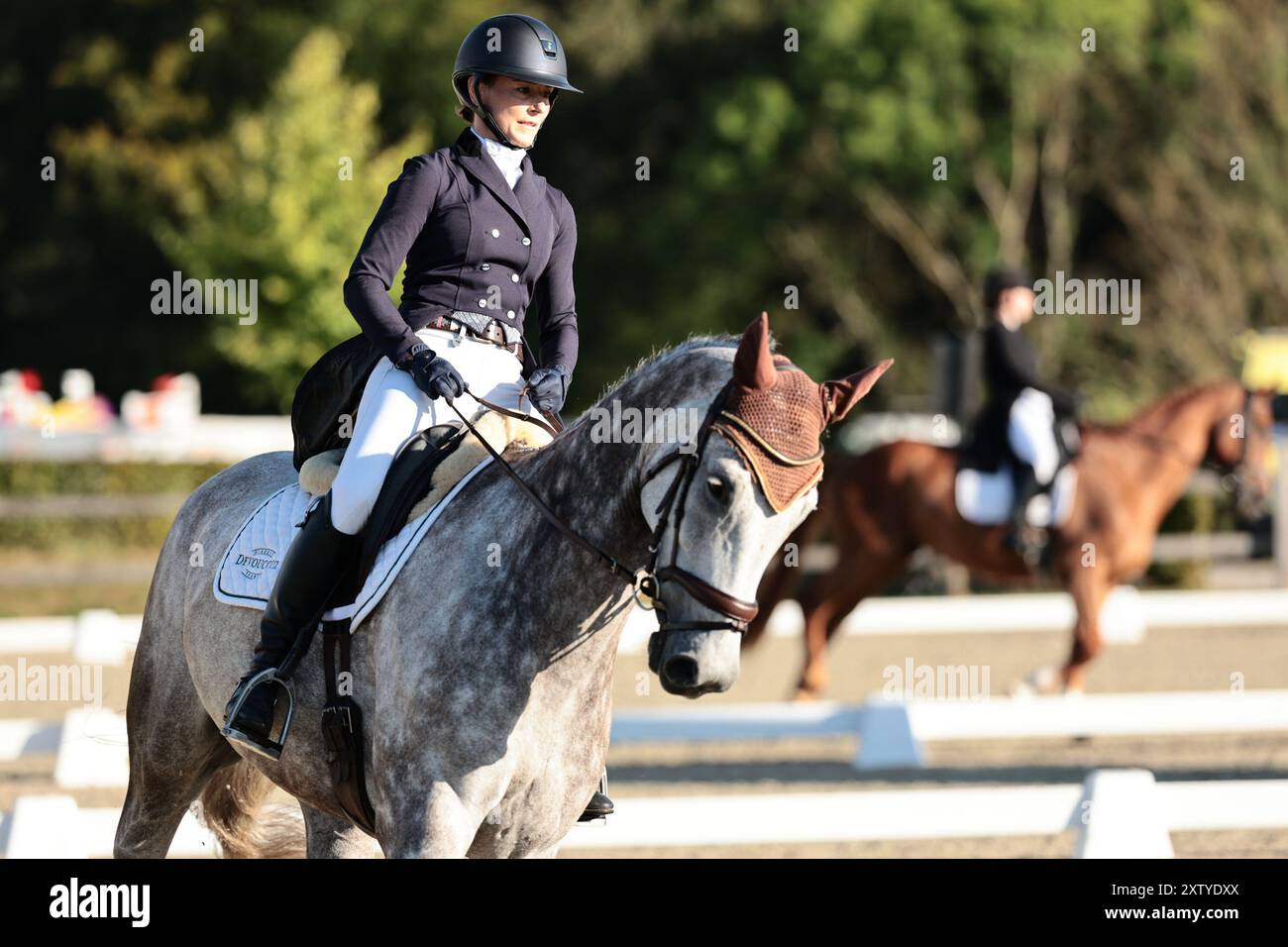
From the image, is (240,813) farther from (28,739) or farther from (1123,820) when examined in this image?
(28,739)

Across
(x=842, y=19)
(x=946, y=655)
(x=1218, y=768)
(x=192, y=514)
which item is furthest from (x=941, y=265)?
(x=192, y=514)

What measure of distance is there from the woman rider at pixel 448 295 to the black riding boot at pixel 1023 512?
24.8 ft

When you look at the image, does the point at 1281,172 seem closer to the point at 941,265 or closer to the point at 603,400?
the point at 941,265

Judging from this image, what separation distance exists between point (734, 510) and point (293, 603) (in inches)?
48.5

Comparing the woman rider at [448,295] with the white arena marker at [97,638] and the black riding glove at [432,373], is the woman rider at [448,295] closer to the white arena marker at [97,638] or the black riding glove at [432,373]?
the black riding glove at [432,373]

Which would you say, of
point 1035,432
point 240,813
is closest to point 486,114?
point 240,813

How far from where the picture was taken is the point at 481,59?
4.13m

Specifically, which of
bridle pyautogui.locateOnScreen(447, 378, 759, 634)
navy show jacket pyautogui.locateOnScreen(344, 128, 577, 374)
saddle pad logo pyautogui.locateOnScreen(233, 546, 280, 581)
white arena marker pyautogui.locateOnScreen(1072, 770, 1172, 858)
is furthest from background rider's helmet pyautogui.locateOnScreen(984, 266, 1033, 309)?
bridle pyautogui.locateOnScreen(447, 378, 759, 634)

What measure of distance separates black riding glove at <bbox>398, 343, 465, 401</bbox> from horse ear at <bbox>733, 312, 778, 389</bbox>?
77 cm

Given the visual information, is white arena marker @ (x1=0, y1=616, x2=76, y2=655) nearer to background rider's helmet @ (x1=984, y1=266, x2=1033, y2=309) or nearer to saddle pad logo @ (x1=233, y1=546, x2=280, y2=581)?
saddle pad logo @ (x1=233, y1=546, x2=280, y2=581)

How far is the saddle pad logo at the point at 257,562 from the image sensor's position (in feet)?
14.5

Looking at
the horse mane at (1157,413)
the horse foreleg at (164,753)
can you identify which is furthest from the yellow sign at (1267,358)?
the horse foreleg at (164,753)

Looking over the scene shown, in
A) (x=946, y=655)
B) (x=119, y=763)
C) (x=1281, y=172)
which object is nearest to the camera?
(x=119, y=763)
